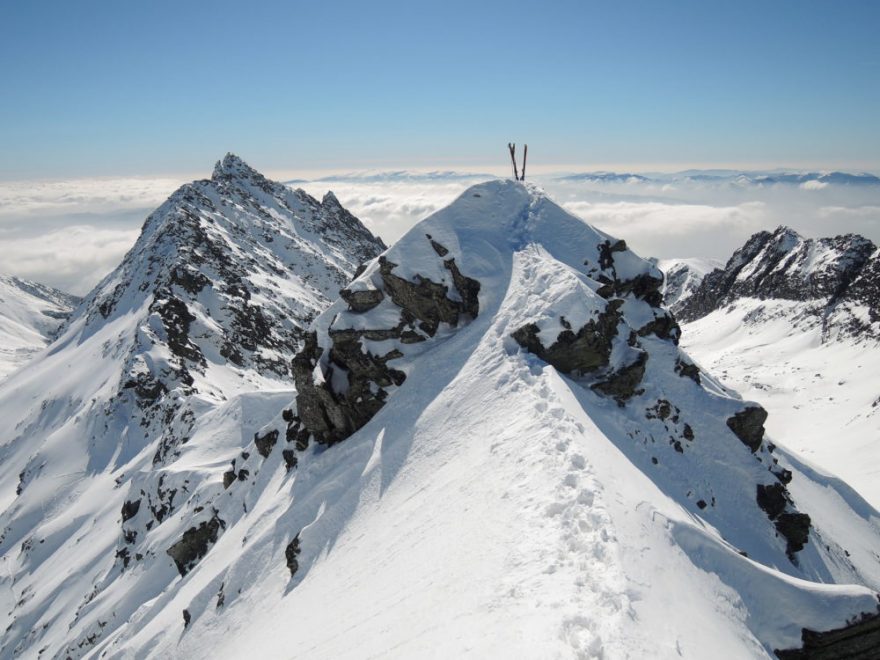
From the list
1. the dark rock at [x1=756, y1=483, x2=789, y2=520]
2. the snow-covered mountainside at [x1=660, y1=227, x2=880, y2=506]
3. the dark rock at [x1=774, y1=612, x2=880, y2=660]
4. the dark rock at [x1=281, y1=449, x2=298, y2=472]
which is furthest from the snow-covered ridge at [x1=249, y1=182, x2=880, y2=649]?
the snow-covered mountainside at [x1=660, y1=227, x2=880, y2=506]

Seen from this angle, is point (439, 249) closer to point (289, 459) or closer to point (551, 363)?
point (551, 363)

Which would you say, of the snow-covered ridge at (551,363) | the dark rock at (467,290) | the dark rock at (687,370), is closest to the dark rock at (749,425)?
the snow-covered ridge at (551,363)

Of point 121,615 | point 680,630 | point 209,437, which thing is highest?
point 680,630

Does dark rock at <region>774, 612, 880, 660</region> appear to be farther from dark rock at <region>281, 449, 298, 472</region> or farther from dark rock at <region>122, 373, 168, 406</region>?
dark rock at <region>122, 373, 168, 406</region>

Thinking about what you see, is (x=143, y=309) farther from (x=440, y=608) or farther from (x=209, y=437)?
(x=440, y=608)

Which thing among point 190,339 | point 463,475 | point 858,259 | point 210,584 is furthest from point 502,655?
point 858,259

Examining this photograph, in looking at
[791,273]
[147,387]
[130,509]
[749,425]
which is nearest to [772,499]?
[749,425]
